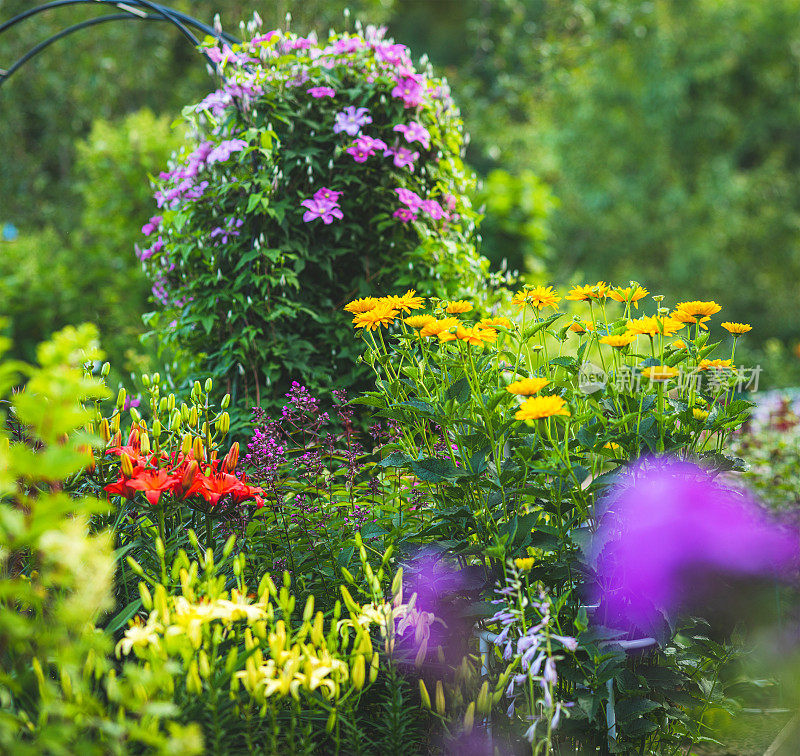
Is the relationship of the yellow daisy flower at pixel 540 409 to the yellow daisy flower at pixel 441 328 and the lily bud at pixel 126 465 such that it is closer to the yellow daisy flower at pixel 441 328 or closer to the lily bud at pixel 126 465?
the yellow daisy flower at pixel 441 328

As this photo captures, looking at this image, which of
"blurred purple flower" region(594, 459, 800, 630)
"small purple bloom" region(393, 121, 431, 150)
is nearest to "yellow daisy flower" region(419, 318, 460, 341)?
"blurred purple flower" region(594, 459, 800, 630)

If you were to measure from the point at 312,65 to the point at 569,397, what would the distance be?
71.1 inches

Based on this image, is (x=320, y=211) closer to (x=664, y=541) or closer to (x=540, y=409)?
(x=540, y=409)

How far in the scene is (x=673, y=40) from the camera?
12.9m

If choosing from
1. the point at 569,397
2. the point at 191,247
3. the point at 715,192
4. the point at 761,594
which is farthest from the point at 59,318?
the point at 715,192

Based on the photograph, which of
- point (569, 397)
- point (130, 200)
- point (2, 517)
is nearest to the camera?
point (2, 517)

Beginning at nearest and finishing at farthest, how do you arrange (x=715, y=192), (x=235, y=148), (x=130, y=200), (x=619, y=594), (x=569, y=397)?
(x=619, y=594) → (x=569, y=397) → (x=235, y=148) → (x=130, y=200) → (x=715, y=192)

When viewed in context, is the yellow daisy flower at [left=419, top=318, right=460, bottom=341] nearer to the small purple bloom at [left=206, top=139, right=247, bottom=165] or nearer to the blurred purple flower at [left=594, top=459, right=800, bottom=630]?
the blurred purple flower at [left=594, top=459, right=800, bottom=630]

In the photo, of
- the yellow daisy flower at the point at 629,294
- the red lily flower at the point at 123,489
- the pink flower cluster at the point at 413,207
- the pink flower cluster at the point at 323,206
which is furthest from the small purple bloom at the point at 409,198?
the red lily flower at the point at 123,489

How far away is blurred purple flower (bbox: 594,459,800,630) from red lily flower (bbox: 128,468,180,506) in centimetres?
102

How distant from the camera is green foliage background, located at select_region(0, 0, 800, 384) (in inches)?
279

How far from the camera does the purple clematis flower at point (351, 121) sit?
283cm

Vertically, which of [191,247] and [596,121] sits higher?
[596,121]

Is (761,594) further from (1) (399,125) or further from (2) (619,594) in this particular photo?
(1) (399,125)
